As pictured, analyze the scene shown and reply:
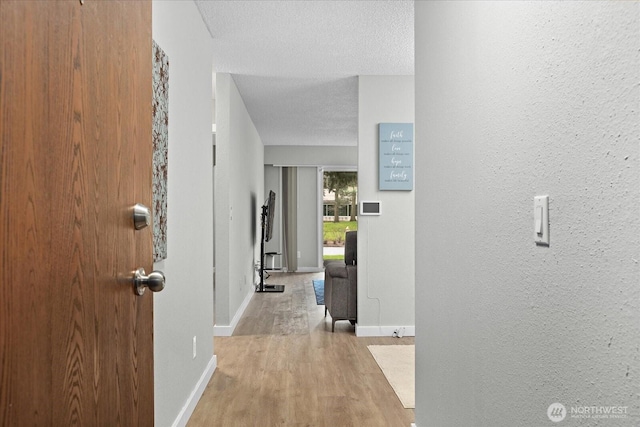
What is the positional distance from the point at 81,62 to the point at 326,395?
2732mm

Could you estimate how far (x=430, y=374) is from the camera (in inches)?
86.2

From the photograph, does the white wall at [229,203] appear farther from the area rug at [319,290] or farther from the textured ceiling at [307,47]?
the area rug at [319,290]

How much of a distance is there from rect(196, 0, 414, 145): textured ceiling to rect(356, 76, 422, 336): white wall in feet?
0.72

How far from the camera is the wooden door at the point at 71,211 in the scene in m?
0.71

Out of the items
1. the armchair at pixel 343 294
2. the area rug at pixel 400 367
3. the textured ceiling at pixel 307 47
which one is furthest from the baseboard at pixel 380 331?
the textured ceiling at pixel 307 47

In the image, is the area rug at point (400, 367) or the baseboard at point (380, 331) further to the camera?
the baseboard at point (380, 331)

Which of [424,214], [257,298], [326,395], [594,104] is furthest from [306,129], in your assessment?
[594,104]

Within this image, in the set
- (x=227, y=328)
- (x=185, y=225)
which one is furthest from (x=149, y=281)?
(x=227, y=328)

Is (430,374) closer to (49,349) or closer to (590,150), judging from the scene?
(590,150)

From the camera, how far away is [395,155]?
4.76 meters

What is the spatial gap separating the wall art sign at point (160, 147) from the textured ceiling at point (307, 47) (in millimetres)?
1125

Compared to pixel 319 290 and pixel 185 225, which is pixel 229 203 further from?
pixel 319 290

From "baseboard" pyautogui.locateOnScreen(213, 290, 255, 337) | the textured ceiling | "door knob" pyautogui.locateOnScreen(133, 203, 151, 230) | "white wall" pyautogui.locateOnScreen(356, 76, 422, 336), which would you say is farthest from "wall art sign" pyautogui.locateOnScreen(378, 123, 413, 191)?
"door knob" pyautogui.locateOnScreen(133, 203, 151, 230)

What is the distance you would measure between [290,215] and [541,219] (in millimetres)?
8977
